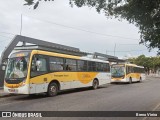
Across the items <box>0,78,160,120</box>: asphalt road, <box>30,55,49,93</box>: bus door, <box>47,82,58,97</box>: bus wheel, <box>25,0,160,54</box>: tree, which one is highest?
<box>25,0,160,54</box>: tree

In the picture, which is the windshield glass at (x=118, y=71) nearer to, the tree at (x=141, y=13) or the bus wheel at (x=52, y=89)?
the bus wheel at (x=52, y=89)

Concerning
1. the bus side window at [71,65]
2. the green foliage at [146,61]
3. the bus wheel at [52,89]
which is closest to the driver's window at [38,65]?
the bus wheel at [52,89]

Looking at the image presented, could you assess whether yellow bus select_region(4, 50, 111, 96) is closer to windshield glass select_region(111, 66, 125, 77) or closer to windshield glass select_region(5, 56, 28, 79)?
windshield glass select_region(5, 56, 28, 79)

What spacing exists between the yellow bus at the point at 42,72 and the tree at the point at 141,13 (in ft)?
24.9

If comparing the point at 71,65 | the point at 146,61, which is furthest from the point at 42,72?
the point at 146,61

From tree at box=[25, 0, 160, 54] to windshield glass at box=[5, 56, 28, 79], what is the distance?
7683 mm

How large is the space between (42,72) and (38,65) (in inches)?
21.9

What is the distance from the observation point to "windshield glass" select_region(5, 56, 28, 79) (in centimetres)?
1606

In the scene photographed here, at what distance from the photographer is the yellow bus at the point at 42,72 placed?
628 inches

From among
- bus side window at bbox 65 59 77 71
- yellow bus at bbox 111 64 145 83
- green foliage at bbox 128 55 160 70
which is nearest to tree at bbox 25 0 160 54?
bus side window at bbox 65 59 77 71

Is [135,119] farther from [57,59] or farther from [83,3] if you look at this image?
[57,59]

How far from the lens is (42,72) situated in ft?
55.6

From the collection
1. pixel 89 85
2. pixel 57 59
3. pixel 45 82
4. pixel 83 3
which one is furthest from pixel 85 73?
pixel 83 3

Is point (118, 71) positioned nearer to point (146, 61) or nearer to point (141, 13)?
point (141, 13)
